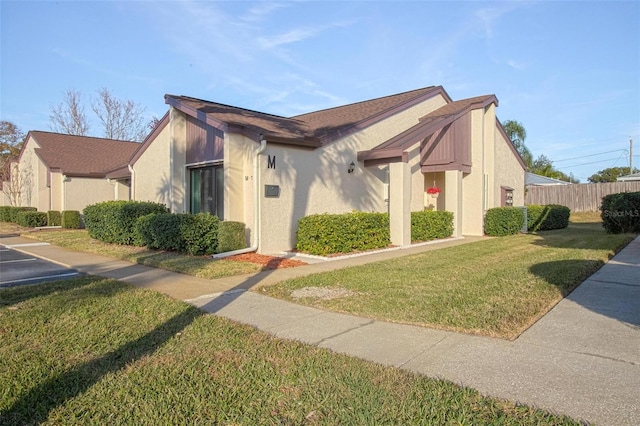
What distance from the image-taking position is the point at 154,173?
17516mm

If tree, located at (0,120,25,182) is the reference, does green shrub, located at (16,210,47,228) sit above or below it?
below

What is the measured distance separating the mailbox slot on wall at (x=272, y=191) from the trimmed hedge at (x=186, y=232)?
147 centimetres

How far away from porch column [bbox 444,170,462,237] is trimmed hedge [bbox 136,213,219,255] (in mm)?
8881

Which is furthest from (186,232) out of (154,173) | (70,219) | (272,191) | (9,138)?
(9,138)

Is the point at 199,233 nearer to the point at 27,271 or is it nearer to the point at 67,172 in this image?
the point at 27,271

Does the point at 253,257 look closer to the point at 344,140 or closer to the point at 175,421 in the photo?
the point at 344,140

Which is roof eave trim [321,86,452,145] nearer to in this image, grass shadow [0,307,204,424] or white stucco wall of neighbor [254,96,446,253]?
white stucco wall of neighbor [254,96,446,253]

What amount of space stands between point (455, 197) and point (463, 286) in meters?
9.45

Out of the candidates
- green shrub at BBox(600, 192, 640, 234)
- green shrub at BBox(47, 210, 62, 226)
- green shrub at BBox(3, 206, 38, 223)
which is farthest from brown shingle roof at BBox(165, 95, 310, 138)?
green shrub at BBox(3, 206, 38, 223)

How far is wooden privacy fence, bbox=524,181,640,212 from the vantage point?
28828 mm

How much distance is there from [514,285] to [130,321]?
567 cm

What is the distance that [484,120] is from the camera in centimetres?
1825

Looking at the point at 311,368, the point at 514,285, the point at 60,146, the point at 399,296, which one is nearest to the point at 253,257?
the point at 399,296

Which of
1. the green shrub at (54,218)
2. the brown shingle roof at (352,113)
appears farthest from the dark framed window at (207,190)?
the green shrub at (54,218)
